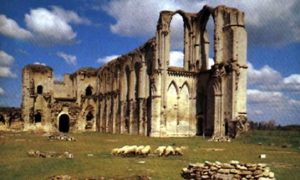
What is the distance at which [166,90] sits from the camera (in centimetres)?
3966

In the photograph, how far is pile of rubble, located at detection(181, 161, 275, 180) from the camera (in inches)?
473

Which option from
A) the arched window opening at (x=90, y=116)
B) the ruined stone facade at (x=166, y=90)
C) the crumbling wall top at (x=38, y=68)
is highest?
the crumbling wall top at (x=38, y=68)

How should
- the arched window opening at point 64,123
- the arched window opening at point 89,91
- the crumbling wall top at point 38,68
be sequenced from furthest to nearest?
the arched window opening at point 89,91 < the arched window opening at point 64,123 < the crumbling wall top at point 38,68

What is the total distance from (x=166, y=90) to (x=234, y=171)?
27545mm

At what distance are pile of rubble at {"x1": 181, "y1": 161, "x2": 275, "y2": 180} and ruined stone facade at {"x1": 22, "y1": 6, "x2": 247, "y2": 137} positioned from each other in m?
21.5

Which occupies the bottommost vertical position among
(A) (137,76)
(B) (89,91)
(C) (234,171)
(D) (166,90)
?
(C) (234,171)

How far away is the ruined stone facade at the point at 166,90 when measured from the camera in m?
35.9

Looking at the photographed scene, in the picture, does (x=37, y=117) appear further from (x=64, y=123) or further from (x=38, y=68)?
(x=38, y=68)

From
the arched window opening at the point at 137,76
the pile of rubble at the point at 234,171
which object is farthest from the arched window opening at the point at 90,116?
the pile of rubble at the point at 234,171

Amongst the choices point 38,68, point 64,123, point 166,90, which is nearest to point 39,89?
point 38,68

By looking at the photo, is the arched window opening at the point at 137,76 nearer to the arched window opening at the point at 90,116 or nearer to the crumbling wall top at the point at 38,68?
the arched window opening at the point at 90,116

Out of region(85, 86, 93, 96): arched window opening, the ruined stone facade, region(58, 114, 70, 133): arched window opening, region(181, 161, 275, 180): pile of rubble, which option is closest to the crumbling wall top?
the ruined stone facade

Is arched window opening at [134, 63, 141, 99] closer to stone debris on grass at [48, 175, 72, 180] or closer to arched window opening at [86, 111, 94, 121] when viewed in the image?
arched window opening at [86, 111, 94, 121]

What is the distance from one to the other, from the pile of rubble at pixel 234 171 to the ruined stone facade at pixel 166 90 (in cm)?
2150
